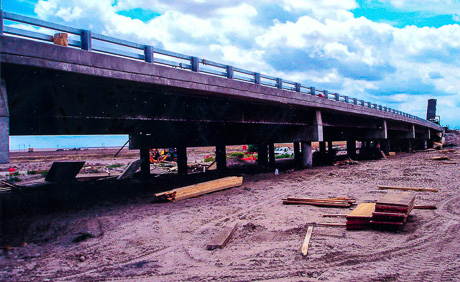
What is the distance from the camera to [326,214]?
8406 mm

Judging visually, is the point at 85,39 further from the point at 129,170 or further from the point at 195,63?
the point at 129,170

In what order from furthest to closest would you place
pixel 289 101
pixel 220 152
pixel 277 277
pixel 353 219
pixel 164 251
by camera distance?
pixel 220 152 < pixel 289 101 < pixel 353 219 < pixel 164 251 < pixel 277 277

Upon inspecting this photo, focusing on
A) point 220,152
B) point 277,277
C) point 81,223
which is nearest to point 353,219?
point 277,277

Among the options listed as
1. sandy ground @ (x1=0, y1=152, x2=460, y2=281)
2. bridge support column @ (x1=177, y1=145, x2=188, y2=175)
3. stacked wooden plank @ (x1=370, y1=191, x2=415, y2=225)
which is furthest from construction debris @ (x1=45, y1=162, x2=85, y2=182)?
stacked wooden plank @ (x1=370, y1=191, x2=415, y2=225)

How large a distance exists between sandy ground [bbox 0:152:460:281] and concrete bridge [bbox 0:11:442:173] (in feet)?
10.3

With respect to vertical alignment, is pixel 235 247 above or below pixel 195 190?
below

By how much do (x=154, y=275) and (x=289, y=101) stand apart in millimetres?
15298

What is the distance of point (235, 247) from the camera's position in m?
6.19

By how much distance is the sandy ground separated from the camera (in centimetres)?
487

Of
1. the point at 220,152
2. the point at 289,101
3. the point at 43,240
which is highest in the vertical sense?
the point at 289,101

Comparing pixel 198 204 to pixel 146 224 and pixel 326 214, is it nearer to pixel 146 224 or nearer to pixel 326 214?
pixel 146 224

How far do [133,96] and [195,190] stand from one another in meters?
4.56

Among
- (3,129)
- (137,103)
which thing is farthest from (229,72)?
(3,129)

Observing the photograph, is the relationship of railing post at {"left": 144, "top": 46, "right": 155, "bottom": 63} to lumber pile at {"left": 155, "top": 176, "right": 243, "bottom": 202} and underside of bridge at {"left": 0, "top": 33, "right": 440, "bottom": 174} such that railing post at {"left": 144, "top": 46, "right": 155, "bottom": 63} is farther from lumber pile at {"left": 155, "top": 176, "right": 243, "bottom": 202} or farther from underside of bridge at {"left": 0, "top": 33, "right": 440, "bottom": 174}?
lumber pile at {"left": 155, "top": 176, "right": 243, "bottom": 202}
